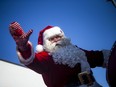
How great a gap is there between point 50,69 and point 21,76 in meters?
0.49

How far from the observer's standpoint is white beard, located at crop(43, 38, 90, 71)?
3.53 ft

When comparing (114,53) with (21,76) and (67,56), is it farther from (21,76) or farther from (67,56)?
(21,76)

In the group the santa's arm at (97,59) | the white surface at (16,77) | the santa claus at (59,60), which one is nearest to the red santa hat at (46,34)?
the santa claus at (59,60)

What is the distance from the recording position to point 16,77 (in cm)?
145

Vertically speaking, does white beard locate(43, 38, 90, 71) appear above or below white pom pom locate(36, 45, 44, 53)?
below

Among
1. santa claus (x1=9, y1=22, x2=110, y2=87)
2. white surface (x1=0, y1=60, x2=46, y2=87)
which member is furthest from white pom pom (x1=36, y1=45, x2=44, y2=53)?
white surface (x1=0, y1=60, x2=46, y2=87)

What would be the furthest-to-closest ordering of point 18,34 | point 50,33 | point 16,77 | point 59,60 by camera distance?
point 16,77
point 50,33
point 59,60
point 18,34

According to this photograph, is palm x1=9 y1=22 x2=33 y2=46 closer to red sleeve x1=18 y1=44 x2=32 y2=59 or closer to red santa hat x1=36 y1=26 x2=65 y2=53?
red sleeve x1=18 y1=44 x2=32 y2=59

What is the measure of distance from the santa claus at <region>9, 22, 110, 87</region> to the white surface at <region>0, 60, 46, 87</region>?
14.2 inches

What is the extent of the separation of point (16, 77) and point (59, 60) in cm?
49

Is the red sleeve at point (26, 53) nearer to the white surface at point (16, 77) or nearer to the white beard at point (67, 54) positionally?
the white beard at point (67, 54)

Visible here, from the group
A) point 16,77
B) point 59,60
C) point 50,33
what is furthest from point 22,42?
point 16,77

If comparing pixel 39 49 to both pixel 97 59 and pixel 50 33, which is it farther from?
pixel 97 59

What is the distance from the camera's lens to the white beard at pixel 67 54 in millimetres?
1077
